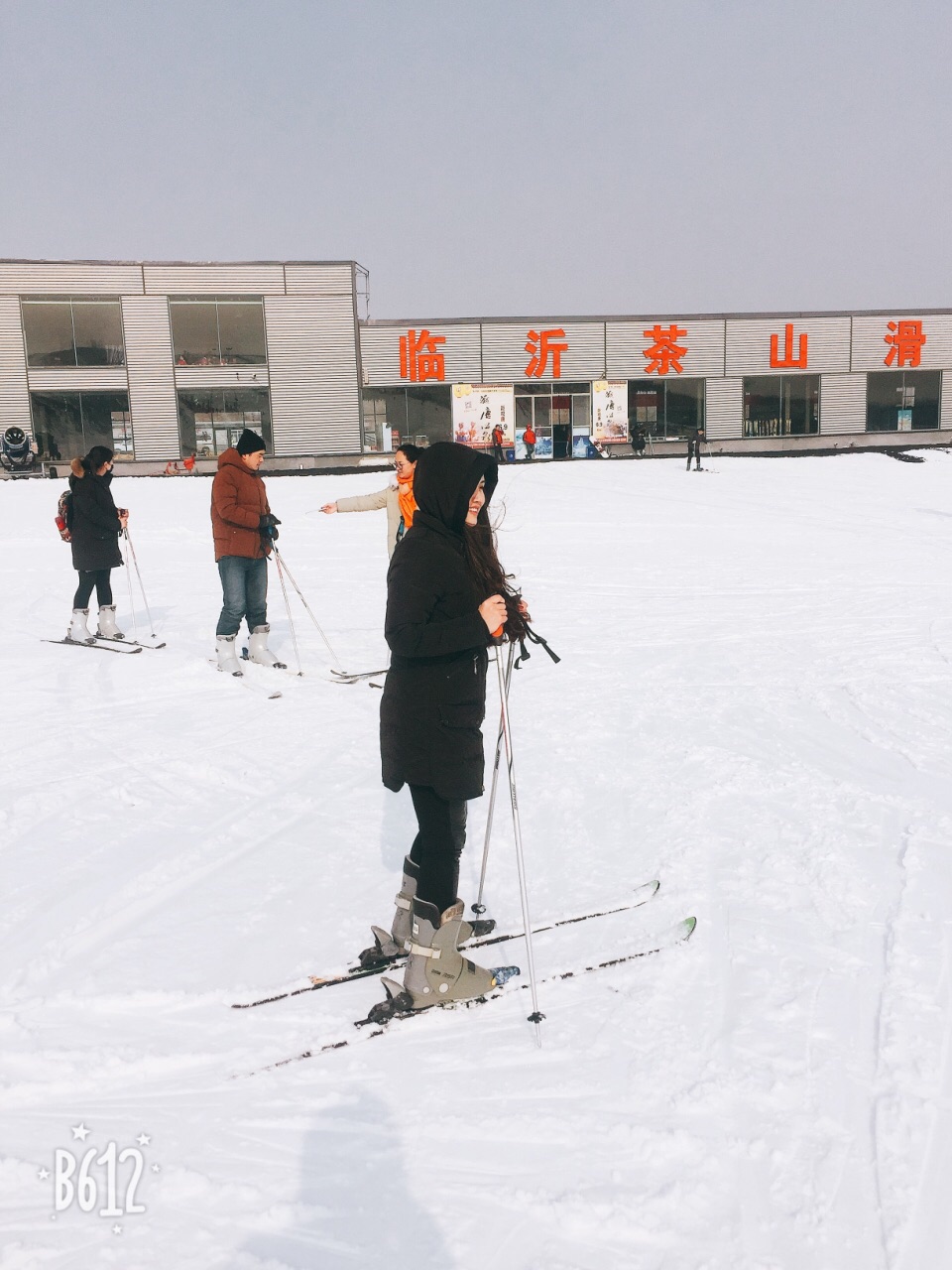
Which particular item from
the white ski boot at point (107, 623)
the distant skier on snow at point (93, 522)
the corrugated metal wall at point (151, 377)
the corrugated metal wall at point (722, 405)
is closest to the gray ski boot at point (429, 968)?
the distant skier on snow at point (93, 522)

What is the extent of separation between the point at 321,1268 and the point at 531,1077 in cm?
88

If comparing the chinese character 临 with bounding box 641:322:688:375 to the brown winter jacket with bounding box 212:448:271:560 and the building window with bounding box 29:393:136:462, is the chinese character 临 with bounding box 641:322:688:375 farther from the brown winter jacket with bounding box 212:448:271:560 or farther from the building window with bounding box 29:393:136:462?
the brown winter jacket with bounding box 212:448:271:560

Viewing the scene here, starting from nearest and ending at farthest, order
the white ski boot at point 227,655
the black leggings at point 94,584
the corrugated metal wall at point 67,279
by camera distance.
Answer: the white ski boot at point 227,655
the black leggings at point 94,584
the corrugated metal wall at point 67,279

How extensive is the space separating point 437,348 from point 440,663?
112 feet

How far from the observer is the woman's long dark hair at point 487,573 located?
3.18 metres

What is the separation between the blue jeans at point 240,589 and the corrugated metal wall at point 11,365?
29.2 m

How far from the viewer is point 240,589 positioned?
826cm

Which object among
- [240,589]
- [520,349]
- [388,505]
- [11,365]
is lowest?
[240,589]

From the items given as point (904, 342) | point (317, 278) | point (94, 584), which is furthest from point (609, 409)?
point (94, 584)

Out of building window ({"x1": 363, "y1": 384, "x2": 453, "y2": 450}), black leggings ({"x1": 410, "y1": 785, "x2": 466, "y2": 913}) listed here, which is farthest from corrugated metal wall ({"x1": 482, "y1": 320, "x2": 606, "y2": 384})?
black leggings ({"x1": 410, "y1": 785, "x2": 466, "y2": 913})

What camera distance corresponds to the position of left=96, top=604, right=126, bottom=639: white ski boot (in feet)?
31.0

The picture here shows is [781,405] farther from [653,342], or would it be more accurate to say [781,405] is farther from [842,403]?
[653,342]

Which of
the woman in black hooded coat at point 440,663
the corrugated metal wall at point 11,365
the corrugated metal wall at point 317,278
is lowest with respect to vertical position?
the woman in black hooded coat at point 440,663

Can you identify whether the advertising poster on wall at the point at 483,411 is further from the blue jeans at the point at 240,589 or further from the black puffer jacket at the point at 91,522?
the blue jeans at the point at 240,589
